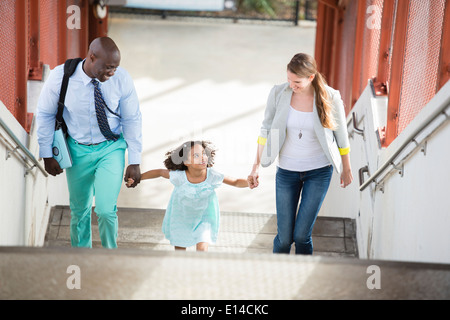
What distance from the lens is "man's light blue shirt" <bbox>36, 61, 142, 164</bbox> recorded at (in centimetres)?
466

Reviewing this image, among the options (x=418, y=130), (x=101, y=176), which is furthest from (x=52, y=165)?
(x=418, y=130)

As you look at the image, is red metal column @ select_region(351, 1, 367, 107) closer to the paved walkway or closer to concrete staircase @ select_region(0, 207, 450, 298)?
the paved walkway

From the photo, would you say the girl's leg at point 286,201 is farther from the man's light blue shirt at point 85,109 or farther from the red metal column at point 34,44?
→ the red metal column at point 34,44

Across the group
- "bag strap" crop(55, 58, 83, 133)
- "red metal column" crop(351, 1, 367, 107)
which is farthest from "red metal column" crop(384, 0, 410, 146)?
"bag strap" crop(55, 58, 83, 133)

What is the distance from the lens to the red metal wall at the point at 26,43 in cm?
552

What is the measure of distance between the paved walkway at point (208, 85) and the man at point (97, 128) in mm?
4719

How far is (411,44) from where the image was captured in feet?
18.5

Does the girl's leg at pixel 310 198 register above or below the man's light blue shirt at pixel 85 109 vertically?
below

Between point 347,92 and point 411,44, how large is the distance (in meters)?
3.47

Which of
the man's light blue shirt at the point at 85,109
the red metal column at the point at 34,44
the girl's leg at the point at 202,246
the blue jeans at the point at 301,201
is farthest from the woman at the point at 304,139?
the red metal column at the point at 34,44

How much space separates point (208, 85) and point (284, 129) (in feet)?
28.4

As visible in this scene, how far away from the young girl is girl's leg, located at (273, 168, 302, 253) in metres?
0.28

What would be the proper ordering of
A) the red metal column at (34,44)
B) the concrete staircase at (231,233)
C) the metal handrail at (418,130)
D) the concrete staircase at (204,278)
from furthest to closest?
1. the red metal column at (34,44)
2. the concrete staircase at (231,233)
3. the metal handrail at (418,130)
4. the concrete staircase at (204,278)
